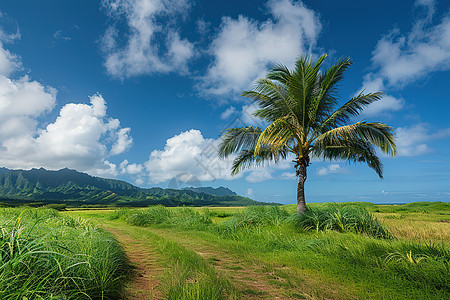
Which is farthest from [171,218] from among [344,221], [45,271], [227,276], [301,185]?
[45,271]

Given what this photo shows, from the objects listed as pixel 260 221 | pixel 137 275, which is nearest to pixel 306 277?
pixel 137 275

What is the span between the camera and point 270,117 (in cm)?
1281

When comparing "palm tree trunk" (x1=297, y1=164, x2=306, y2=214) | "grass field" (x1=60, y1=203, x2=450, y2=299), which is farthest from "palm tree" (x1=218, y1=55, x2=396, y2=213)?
"grass field" (x1=60, y1=203, x2=450, y2=299)

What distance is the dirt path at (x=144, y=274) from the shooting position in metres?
2.98

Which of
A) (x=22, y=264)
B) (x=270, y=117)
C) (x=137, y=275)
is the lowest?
(x=137, y=275)

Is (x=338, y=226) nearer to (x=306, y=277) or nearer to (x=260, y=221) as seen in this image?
(x=260, y=221)

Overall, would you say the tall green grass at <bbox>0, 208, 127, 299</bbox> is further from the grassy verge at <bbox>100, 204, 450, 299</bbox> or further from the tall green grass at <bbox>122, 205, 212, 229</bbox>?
the tall green grass at <bbox>122, 205, 212, 229</bbox>

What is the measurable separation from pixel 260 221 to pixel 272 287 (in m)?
5.44

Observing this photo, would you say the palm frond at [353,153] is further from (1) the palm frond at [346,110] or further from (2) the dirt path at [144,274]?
(2) the dirt path at [144,274]

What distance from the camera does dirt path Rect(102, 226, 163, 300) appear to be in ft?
9.79

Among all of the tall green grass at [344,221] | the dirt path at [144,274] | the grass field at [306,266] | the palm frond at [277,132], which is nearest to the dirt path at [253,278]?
the grass field at [306,266]

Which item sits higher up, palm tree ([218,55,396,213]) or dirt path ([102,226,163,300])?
palm tree ([218,55,396,213])

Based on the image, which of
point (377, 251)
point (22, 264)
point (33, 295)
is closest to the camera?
point (33, 295)

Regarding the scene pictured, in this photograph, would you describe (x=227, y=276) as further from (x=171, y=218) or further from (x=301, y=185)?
(x=171, y=218)
